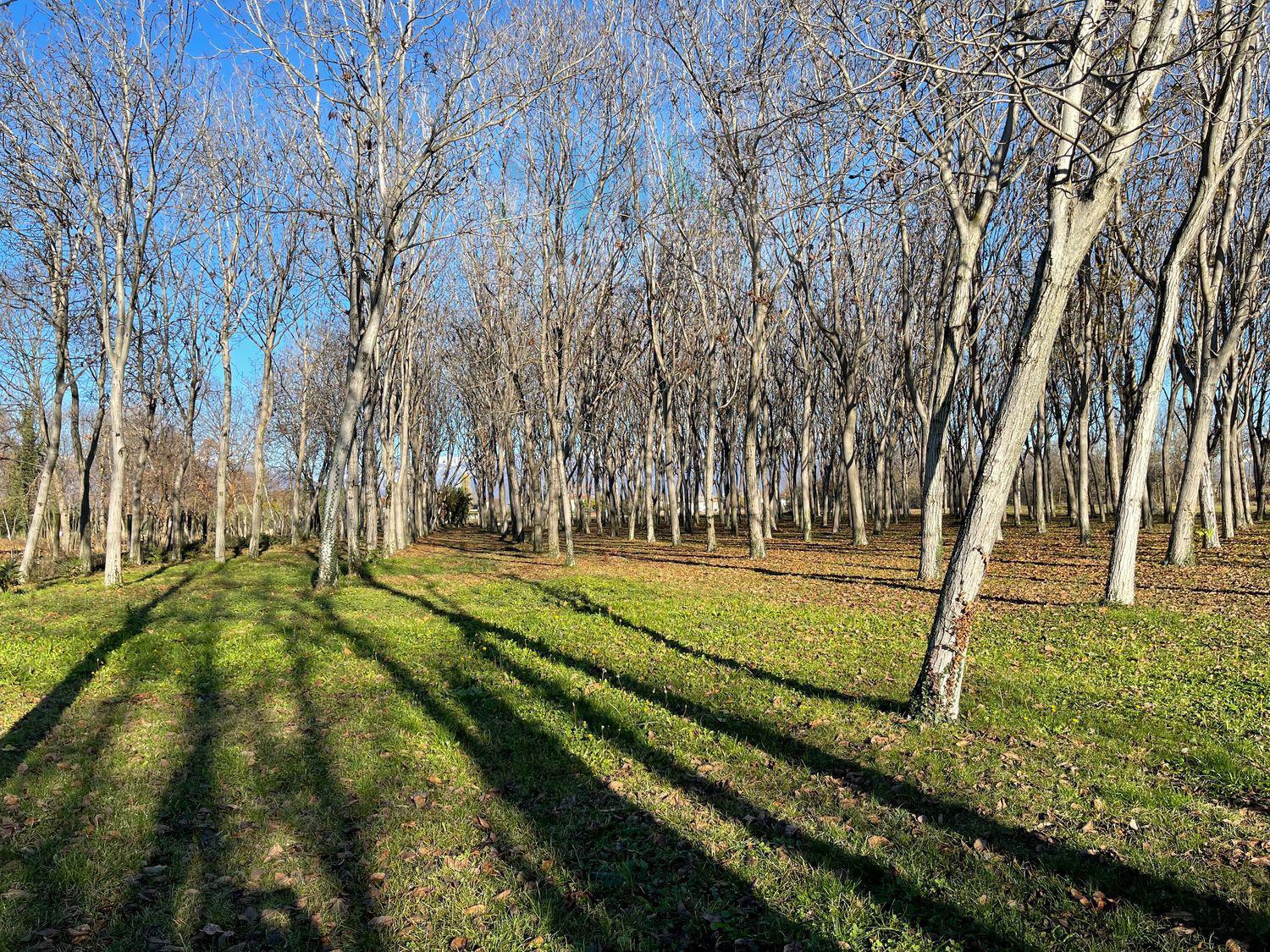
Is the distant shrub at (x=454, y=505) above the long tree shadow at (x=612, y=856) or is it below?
above

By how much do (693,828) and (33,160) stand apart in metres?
19.3

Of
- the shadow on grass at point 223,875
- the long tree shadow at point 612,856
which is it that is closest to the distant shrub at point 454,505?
the shadow on grass at point 223,875

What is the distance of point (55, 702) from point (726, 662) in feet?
23.5

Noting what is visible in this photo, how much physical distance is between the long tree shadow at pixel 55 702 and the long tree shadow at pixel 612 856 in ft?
11.1

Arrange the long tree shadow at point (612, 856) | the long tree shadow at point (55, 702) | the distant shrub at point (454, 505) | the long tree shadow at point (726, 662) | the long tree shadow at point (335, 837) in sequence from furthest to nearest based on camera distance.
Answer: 1. the distant shrub at point (454, 505)
2. the long tree shadow at point (726, 662)
3. the long tree shadow at point (55, 702)
4. the long tree shadow at point (335, 837)
5. the long tree shadow at point (612, 856)

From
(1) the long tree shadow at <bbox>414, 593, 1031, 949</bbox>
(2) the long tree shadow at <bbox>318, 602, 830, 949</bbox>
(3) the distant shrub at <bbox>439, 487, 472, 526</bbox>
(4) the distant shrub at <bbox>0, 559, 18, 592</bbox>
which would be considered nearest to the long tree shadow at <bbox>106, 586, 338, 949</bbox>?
(2) the long tree shadow at <bbox>318, 602, 830, 949</bbox>

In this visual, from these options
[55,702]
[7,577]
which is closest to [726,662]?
[55,702]

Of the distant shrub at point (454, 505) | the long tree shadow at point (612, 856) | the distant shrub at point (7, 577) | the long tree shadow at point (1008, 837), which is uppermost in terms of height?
the distant shrub at point (454, 505)

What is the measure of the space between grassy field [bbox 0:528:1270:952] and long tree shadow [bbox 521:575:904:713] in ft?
0.23

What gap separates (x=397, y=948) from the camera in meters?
3.63

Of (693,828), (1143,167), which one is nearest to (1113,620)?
(693,828)

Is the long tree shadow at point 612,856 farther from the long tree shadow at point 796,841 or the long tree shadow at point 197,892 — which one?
the long tree shadow at point 197,892

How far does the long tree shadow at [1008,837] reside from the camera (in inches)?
141

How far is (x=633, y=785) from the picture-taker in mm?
5426
